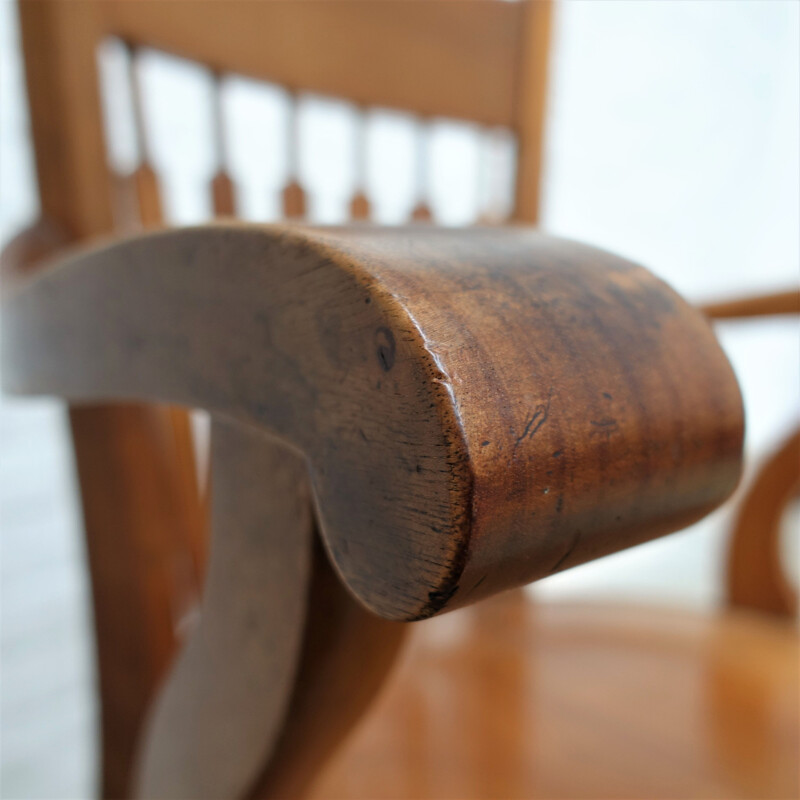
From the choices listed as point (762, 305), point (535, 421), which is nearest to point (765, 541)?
point (762, 305)

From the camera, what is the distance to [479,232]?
22 centimetres

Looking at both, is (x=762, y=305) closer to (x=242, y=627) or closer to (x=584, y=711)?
(x=584, y=711)

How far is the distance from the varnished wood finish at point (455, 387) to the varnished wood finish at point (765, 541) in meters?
0.47

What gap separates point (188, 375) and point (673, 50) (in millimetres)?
2043

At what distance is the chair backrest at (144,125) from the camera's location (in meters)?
0.38

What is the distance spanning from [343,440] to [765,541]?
1.88 feet

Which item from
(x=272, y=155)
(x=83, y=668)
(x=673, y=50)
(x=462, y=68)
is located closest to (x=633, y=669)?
(x=462, y=68)

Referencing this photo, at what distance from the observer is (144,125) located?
498 mm

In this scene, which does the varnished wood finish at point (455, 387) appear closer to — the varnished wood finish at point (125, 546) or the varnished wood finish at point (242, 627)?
the varnished wood finish at point (242, 627)

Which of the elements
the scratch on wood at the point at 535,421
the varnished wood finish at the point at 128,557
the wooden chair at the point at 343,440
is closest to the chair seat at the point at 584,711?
the wooden chair at the point at 343,440

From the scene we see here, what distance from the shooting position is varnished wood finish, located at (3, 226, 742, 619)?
142 millimetres

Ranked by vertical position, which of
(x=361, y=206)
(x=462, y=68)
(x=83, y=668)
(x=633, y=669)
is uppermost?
(x=462, y=68)

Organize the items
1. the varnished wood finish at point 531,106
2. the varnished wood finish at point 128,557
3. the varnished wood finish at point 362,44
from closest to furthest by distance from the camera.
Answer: the varnished wood finish at point 128,557 < the varnished wood finish at point 362,44 < the varnished wood finish at point 531,106

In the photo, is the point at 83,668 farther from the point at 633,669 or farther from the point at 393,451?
the point at 393,451
